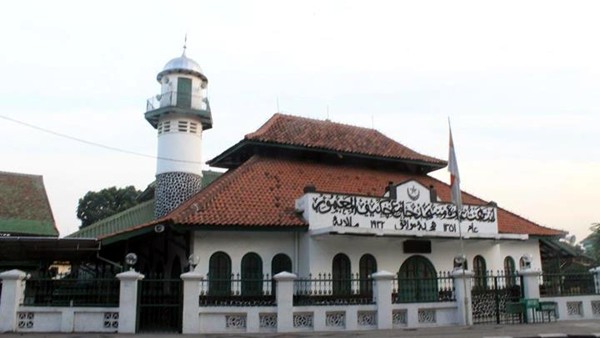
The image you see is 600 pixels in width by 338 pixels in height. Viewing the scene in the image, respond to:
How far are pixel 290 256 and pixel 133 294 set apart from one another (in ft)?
17.5

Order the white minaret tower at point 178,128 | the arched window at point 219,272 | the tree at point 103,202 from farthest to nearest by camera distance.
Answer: the tree at point 103,202 < the white minaret tower at point 178,128 < the arched window at point 219,272

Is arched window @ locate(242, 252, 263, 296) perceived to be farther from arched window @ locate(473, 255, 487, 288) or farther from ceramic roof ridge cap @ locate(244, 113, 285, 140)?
arched window @ locate(473, 255, 487, 288)

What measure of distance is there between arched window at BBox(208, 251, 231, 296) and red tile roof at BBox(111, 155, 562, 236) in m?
1.14

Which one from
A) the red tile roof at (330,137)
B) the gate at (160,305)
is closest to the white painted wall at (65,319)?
the gate at (160,305)

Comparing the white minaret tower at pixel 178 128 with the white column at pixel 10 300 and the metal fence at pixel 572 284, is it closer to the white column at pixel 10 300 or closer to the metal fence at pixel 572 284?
the white column at pixel 10 300

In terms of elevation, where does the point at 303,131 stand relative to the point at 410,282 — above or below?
above

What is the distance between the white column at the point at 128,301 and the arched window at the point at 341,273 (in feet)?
19.7

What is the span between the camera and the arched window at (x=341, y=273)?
16.2m

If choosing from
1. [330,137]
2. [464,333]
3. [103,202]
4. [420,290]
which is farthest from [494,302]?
[103,202]

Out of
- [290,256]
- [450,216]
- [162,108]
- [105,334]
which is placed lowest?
[105,334]

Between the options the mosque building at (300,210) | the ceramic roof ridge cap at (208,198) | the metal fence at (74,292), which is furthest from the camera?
the mosque building at (300,210)

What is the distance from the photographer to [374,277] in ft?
45.2

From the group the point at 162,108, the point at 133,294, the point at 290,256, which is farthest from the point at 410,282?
the point at 162,108

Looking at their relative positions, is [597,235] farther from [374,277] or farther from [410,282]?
[374,277]
